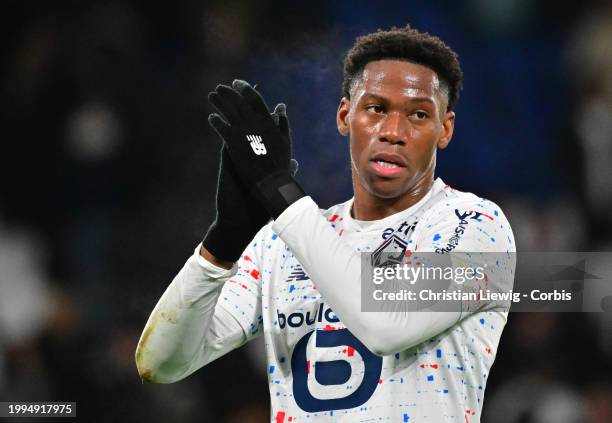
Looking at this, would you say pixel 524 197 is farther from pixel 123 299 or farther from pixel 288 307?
pixel 288 307

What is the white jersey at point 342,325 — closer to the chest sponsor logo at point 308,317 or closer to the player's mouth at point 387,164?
the chest sponsor logo at point 308,317

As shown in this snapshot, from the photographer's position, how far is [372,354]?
227 cm

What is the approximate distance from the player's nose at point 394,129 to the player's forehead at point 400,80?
69 mm

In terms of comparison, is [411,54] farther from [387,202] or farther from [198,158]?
[198,158]

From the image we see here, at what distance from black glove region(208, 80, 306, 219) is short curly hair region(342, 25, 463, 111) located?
0.52 metres

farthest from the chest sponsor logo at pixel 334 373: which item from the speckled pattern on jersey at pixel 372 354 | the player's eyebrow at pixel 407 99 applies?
the player's eyebrow at pixel 407 99

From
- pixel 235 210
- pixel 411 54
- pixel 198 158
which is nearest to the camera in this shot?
pixel 235 210

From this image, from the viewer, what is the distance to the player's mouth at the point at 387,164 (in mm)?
2443

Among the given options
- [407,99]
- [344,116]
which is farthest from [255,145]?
[344,116]

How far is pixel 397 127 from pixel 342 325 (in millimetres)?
563

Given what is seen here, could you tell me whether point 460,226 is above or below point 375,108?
below

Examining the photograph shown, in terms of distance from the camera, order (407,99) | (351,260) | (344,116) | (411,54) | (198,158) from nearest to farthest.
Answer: (351,260) → (407,99) → (411,54) → (344,116) → (198,158)

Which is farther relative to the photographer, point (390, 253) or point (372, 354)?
point (390, 253)

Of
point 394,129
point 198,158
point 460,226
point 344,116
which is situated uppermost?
point 198,158
